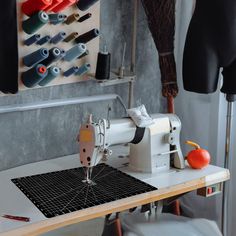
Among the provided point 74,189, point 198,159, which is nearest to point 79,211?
point 74,189

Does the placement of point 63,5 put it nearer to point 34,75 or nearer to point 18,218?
point 34,75

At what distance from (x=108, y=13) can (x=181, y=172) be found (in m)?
0.74

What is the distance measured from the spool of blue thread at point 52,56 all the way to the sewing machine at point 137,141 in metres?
0.35

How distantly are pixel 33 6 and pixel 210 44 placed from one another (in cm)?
66

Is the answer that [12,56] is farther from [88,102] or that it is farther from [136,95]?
[136,95]

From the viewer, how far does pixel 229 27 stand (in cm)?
180

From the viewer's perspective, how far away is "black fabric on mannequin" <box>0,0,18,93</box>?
1.51 meters

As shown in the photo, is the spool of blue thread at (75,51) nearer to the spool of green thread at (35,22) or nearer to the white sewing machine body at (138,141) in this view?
the spool of green thread at (35,22)

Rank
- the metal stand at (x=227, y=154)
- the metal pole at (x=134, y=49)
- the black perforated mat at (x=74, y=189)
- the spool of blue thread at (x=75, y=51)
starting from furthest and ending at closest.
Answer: the metal pole at (x=134, y=49)
the metal stand at (x=227, y=154)
the spool of blue thread at (x=75, y=51)
the black perforated mat at (x=74, y=189)

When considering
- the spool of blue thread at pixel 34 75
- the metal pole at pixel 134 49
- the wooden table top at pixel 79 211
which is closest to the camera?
the wooden table top at pixel 79 211

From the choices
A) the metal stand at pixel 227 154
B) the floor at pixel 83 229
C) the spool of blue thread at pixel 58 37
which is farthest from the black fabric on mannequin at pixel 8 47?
the metal stand at pixel 227 154

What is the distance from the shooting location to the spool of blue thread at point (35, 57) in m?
1.74

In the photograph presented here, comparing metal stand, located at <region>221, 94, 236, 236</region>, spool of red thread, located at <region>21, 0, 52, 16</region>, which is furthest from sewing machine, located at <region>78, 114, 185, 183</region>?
spool of red thread, located at <region>21, 0, 52, 16</region>

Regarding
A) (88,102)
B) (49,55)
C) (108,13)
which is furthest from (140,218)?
(108,13)
